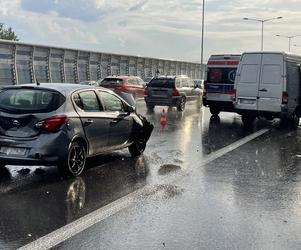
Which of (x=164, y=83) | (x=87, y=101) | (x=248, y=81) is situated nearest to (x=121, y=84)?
(x=164, y=83)

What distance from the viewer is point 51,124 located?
7.28 meters

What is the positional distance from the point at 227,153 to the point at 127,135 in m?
2.36

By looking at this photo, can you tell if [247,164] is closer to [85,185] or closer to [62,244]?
[85,185]

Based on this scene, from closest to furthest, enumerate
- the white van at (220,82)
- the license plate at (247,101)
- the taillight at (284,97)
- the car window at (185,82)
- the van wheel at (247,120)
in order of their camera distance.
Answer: the taillight at (284,97) → the license plate at (247,101) → the van wheel at (247,120) → the white van at (220,82) → the car window at (185,82)

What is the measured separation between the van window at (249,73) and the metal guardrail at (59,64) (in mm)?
9423

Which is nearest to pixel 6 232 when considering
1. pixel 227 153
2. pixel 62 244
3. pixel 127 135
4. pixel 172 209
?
pixel 62 244

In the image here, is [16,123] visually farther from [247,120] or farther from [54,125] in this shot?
[247,120]

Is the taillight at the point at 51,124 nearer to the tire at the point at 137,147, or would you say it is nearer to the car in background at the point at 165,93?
the tire at the point at 137,147

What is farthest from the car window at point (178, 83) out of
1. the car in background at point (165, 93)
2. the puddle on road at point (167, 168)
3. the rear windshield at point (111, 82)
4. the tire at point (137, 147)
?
the puddle on road at point (167, 168)

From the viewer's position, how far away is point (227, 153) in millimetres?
10477

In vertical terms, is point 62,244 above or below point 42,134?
below

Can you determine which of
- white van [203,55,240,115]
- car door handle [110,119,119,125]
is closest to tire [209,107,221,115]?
white van [203,55,240,115]

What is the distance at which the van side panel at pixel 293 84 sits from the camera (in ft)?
49.1

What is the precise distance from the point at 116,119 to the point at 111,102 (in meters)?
0.36
